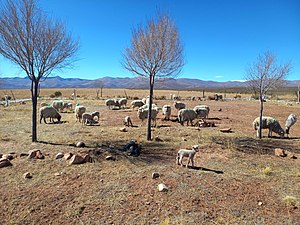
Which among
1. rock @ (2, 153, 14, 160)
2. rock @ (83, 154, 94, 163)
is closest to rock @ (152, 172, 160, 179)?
rock @ (83, 154, 94, 163)

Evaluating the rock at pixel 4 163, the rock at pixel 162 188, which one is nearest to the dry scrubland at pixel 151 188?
the rock at pixel 162 188

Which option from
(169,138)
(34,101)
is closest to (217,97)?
(169,138)

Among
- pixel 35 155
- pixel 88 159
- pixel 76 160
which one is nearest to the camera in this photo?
pixel 76 160

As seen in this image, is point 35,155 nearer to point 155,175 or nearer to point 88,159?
point 88,159

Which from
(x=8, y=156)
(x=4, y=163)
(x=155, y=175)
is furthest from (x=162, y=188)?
(x=8, y=156)

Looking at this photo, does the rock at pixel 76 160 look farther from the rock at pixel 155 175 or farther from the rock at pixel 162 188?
the rock at pixel 162 188

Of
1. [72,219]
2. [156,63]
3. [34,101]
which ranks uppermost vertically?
[156,63]

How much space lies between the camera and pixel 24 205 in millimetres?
5387

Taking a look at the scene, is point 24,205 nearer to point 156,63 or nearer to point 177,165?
point 177,165

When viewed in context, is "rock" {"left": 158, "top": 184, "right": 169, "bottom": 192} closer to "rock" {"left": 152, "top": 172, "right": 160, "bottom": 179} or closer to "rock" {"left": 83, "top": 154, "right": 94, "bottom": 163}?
"rock" {"left": 152, "top": 172, "right": 160, "bottom": 179}

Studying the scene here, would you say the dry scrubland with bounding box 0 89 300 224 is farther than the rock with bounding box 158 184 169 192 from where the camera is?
No

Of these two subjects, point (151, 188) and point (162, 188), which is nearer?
point (162, 188)

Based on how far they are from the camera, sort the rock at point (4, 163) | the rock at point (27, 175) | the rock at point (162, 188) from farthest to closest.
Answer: the rock at point (4, 163) < the rock at point (27, 175) < the rock at point (162, 188)

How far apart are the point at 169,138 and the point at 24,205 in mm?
7380
